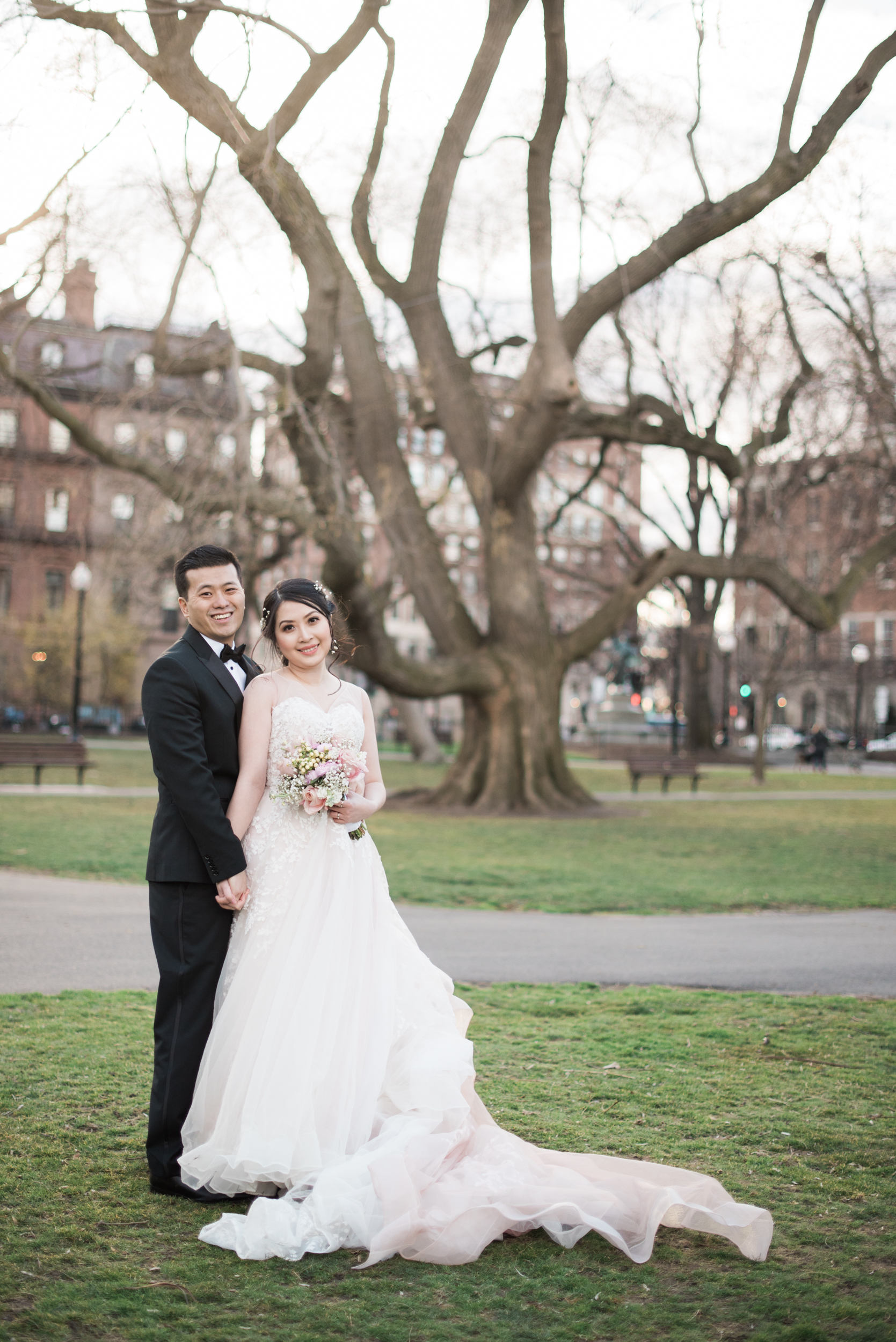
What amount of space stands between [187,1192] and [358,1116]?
631 millimetres

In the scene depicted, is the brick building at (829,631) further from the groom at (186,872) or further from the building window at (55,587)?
the building window at (55,587)

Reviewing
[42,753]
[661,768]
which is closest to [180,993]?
[42,753]

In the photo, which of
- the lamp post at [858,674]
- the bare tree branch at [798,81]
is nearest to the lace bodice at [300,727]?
the bare tree branch at [798,81]

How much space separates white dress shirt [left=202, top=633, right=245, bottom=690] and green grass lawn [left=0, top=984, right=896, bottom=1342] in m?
1.78

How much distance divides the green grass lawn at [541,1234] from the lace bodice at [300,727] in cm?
154

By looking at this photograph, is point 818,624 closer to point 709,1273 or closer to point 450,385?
point 450,385

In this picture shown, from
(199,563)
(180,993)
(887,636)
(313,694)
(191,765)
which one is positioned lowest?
(180,993)

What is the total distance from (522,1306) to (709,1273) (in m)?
0.62

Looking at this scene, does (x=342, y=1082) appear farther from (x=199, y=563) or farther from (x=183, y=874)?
(x=199, y=563)

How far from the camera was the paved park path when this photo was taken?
25.1 ft

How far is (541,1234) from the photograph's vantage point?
12.7ft

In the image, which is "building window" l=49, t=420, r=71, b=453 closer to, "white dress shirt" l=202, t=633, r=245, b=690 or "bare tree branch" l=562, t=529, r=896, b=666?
"bare tree branch" l=562, t=529, r=896, b=666

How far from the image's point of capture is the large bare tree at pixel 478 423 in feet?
50.0

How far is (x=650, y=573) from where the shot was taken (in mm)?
20172
